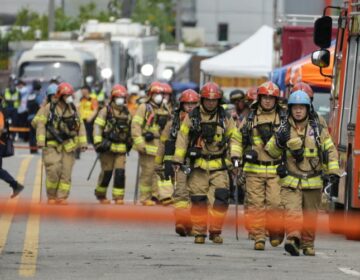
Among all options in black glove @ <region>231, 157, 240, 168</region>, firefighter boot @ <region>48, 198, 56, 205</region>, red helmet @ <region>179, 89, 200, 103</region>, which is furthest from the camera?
firefighter boot @ <region>48, 198, 56, 205</region>

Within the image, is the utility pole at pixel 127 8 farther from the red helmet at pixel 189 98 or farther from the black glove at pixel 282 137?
the black glove at pixel 282 137

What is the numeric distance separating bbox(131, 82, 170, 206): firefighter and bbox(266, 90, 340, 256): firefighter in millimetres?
6720

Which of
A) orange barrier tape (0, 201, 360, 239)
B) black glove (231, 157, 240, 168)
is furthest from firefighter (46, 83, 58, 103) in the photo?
black glove (231, 157, 240, 168)

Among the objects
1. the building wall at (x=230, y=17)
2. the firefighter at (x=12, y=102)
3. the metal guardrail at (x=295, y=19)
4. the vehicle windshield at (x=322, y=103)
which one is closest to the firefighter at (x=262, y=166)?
the vehicle windshield at (x=322, y=103)

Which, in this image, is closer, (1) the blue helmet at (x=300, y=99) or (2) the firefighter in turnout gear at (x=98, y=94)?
(1) the blue helmet at (x=300, y=99)

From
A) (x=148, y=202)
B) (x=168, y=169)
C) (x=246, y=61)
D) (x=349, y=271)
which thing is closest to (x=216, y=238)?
(x=168, y=169)

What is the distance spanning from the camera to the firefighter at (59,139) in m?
22.1

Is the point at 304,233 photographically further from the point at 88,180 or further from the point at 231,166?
the point at 88,180

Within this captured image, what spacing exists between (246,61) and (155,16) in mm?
52300

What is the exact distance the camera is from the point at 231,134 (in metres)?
16.7

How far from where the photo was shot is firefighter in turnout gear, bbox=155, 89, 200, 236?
17.3 m

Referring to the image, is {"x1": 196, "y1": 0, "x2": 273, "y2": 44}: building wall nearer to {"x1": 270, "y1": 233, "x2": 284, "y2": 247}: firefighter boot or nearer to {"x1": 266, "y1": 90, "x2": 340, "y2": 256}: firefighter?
{"x1": 270, "y1": 233, "x2": 284, "y2": 247}: firefighter boot

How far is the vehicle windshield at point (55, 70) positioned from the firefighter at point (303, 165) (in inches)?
1260

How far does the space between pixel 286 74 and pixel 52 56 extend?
72.2 feet
